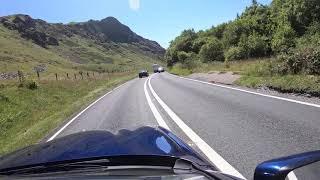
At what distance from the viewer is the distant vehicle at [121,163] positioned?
2.54 m

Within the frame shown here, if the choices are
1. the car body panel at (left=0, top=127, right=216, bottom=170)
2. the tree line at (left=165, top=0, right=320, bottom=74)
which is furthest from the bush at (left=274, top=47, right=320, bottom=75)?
the tree line at (left=165, top=0, right=320, bottom=74)

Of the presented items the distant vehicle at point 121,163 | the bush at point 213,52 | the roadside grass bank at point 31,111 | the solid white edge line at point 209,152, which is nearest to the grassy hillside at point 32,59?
the bush at point 213,52

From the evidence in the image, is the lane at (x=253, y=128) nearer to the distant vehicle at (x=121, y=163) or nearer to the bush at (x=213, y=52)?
the distant vehicle at (x=121, y=163)

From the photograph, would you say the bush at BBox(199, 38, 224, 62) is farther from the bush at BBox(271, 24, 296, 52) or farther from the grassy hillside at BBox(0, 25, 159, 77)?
the grassy hillside at BBox(0, 25, 159, 77)

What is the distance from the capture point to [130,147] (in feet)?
10.5

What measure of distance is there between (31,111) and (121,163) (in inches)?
969

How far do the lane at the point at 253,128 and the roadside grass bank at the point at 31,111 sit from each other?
451 centimetres

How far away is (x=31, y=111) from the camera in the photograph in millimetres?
26500

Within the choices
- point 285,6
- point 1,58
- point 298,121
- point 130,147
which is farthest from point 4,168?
point 1,58

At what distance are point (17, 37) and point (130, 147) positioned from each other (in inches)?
7165

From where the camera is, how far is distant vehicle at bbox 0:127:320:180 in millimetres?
2543

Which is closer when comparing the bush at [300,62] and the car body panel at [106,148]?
the car body panel at [106,148]

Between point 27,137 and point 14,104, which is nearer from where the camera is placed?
point 27,137

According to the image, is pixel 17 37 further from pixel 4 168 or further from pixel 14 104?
pixel 4 168
